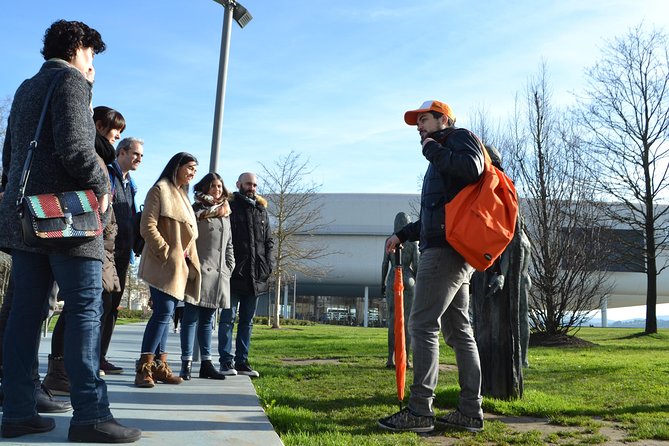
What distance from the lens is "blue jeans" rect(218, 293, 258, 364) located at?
21.8 feet

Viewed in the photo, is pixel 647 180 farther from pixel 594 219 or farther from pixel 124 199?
pixel 124 199

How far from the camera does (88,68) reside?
3.44m

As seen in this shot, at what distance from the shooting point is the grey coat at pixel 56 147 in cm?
302

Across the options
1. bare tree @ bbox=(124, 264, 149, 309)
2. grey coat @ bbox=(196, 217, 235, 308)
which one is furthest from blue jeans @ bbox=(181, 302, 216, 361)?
bare tree @ bbox=(124, 264, 149, 309)

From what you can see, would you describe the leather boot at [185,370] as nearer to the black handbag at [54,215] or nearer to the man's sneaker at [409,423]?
the man's sneaker at [409,423]

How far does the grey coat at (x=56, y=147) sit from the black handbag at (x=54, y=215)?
0.05 m

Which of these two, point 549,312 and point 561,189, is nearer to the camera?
point 549,312

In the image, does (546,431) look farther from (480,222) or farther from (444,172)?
(444,172)

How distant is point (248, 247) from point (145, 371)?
190cm

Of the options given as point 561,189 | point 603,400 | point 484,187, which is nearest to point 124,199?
point 484,187

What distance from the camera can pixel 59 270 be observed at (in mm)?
3053

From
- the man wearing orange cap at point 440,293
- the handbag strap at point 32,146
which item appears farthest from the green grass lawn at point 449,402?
the handbag strap at point 32,146

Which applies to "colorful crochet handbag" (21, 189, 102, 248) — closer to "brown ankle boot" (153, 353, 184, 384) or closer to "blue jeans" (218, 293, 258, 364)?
"brown ankle boot" (153, 353, 184, 384)

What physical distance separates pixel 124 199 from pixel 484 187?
10.6 feet
